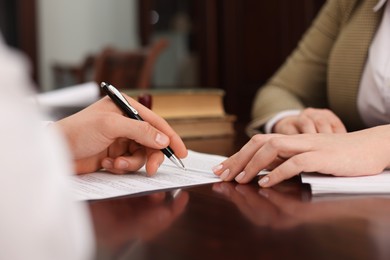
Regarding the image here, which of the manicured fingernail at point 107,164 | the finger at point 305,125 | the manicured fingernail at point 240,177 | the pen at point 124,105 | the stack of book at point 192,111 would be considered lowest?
the stack of book at point 192,111

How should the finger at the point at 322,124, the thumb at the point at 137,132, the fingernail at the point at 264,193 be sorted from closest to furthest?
1. the fingernail at the point at 264,193
2. the thumb at the point at 137,132
3. the finger at the point at 322,124

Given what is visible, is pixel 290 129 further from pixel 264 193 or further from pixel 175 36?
pixel 175 36

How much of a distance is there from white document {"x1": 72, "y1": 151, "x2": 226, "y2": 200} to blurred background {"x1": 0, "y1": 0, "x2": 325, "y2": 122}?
8.13 feet

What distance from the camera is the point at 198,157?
855 millimetres

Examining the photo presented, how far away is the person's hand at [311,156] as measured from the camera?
0.63 metres

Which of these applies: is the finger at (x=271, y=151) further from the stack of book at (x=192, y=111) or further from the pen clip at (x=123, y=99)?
the stack of book at (x=192, y=111)

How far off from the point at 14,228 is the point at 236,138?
2.97 feet

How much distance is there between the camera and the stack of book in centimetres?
117

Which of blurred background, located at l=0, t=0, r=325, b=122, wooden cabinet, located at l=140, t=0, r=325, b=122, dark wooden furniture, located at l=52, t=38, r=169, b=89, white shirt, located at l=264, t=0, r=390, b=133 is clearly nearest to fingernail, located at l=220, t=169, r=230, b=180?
white shirt, located at l=264, t=0, r=390, b=133

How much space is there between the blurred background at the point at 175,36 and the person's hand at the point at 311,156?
2538 mm

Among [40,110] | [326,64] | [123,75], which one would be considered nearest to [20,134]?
[40,110]

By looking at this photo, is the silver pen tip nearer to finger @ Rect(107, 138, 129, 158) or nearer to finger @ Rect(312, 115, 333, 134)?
finger @ Rect(107, 138, 129, 158)

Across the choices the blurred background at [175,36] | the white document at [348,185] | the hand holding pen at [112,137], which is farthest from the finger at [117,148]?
the blurred background at [175,36]

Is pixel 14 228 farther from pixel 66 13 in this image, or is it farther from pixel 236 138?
pixel 66 13
